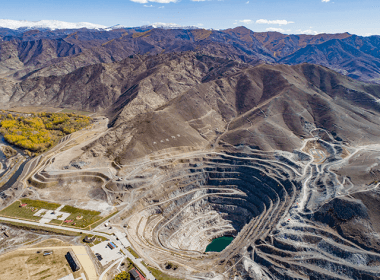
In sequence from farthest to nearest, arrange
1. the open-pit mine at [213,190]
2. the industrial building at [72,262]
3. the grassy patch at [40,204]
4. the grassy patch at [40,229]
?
the grassy patch at [40,204]
the grassy patch at [40,229]
the open-pit mine at [213,190]
the industrial building at [72,262]

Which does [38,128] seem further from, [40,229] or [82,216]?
[82,216]

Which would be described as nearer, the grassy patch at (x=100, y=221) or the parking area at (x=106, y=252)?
the parking area at (x=106, y=252)

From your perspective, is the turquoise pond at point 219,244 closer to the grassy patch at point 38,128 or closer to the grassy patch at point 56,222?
the grassy patch at point 56,222

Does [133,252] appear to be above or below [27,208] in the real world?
below

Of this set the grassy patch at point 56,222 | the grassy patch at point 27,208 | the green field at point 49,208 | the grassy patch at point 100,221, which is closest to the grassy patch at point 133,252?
the grassy patch at point 100,221

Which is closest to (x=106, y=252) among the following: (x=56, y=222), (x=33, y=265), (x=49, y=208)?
(x=33, y=265)

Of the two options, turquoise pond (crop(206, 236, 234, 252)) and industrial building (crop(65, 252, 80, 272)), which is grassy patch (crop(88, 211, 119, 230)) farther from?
turquoise pond (crop(206, 236, 234, 252))

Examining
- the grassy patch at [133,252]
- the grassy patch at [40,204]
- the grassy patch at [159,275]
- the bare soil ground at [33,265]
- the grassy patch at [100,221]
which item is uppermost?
the grassy patch at [40,204]
